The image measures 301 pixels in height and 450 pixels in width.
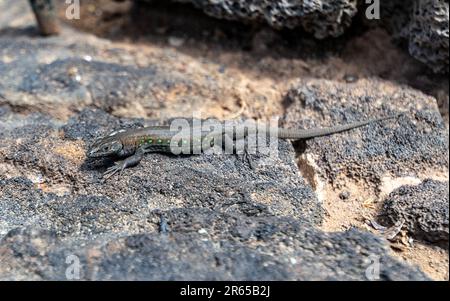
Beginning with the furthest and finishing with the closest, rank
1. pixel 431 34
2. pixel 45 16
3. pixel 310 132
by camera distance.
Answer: pixel 45 16, pixel 431 34, pixel 310 132

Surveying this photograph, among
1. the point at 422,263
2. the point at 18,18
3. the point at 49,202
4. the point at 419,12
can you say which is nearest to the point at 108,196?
the point at 49,202

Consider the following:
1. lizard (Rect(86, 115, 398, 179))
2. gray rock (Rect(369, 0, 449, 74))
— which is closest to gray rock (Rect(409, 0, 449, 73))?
gray rock (Rect(369, 0, 449, 74))

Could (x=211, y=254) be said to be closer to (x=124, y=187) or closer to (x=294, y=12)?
(x=124, y=187)

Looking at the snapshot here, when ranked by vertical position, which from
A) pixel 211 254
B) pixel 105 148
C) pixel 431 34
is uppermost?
pixel 431 34

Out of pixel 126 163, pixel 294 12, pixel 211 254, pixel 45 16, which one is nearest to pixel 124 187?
pixel 126 163

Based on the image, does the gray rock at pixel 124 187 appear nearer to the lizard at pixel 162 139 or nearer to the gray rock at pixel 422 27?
the lizard at pixel 162 139

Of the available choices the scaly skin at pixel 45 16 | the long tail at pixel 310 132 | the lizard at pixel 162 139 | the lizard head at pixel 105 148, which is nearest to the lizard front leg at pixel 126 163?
the lizard at pixel 162 139
